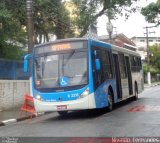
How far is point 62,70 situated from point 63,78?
307mm

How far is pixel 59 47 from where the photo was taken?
17.5m

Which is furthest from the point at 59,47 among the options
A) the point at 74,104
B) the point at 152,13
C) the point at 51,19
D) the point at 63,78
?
the point at 51,19

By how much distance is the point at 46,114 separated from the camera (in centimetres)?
2192

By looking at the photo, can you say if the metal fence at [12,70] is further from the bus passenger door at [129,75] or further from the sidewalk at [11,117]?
the bus passenger door at [129,75]

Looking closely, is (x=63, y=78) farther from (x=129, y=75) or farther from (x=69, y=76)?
(x=129, y=75)

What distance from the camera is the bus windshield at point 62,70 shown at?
1695 centimetres

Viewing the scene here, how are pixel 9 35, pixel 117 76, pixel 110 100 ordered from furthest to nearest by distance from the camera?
pixel 9 35 < pixel 117 76 < pixel 110 100

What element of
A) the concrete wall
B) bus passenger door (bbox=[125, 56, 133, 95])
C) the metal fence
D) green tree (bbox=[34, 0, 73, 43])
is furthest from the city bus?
green tree (bbox=[34, 0, 73, 43])

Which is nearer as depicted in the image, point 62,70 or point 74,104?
point 74,104

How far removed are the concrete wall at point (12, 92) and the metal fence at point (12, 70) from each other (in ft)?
1.26

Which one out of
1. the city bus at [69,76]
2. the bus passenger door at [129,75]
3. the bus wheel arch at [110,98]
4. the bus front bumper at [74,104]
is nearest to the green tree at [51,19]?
the bus passenger door at [129,75]

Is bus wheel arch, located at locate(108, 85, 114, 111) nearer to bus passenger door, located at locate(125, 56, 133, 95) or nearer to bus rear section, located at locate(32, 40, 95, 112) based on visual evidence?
bus rear section, located at locate(32, 40, 95, 112)

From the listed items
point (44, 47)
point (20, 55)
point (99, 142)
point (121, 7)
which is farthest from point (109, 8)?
point (99, 142)

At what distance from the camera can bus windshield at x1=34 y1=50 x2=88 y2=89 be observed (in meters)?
17.0
